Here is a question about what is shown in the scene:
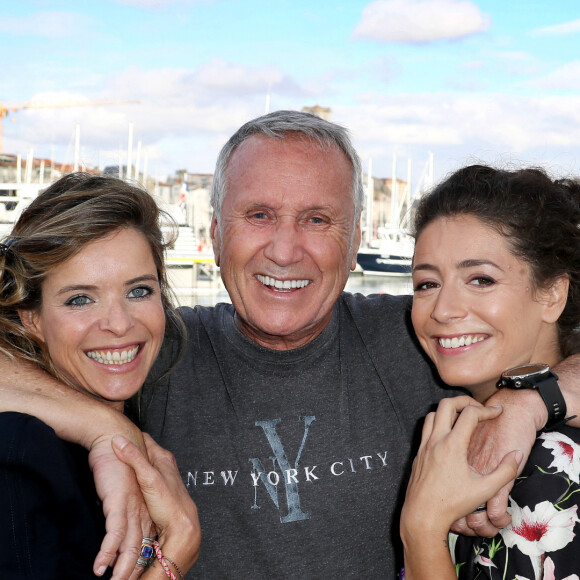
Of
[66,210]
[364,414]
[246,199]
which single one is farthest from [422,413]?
[66,210]

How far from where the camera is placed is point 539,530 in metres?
1.93

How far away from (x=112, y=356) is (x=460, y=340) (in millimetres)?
1361

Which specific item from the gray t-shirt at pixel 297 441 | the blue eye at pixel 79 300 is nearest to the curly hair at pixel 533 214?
the gray t-shirt at pixel 297 441

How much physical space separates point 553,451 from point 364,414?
0.98 m

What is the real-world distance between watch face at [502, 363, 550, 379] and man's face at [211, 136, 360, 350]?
3.15 ft

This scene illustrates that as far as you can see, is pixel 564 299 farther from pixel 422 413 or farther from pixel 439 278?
pixel 422 413

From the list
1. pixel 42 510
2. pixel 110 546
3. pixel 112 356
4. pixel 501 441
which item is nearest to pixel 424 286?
pixel 501 441

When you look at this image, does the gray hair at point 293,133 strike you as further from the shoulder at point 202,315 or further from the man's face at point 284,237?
the shoulder at point 202,315

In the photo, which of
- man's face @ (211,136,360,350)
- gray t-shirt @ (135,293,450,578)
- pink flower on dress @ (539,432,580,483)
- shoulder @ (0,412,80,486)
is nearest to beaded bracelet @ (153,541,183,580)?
shoulder @ (0,412,80,486)

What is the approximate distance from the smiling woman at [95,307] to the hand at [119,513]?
0.11 feet

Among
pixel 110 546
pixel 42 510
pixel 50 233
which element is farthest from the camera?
pixel 50 233

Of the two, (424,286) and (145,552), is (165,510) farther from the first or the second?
(424,286)

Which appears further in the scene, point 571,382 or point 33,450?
point 571,382

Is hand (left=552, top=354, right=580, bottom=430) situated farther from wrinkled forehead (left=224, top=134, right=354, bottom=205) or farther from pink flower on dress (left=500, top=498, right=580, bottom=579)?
wrinkled forehead (left=224, top=134, right=354, bottom=205)
